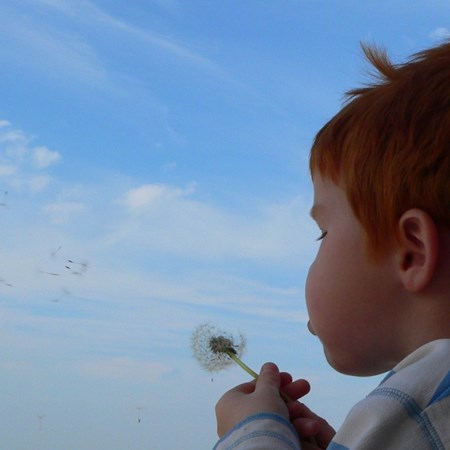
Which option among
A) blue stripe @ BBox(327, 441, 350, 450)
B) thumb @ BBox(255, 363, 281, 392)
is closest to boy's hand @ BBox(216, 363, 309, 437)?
thumb @ BBox(255, 363, 281, 392)

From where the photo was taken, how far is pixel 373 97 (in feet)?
3.80

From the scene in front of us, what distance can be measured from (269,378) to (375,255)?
0.87 feet

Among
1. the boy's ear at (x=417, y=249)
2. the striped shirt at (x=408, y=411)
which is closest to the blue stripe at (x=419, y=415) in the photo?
the striped shirt at (x=408, y=411)

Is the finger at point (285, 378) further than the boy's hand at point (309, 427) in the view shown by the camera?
Yes

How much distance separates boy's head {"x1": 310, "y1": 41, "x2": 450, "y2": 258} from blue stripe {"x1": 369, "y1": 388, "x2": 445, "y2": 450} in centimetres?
25

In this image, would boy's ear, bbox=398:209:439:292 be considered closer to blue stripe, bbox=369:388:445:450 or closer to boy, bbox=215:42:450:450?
boy, bbox=215:42:450:450

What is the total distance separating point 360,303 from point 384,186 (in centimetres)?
17

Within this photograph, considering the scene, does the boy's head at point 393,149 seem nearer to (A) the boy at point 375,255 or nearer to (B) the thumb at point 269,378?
(A) the boy at point 375,255

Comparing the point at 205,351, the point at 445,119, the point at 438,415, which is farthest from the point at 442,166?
the point at 205,351

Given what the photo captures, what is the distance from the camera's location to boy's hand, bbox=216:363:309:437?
1.08 metres

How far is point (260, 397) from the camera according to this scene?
110 cm

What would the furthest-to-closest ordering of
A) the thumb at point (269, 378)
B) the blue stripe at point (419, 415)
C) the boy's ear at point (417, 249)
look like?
1. the thumb at point (269, 378)
2. the boy's ear at point (417, 249)
3. the blue stripe at point (419, 415)

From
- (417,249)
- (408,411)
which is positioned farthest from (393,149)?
(408,411)

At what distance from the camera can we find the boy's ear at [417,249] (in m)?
0.99
